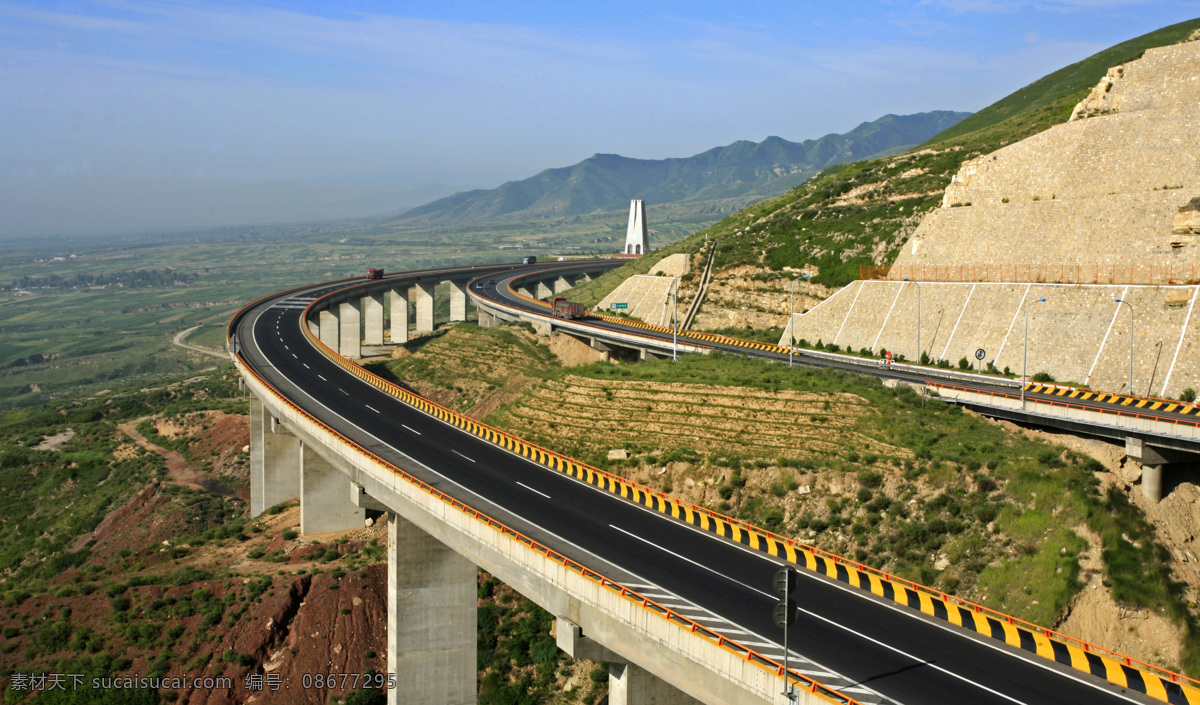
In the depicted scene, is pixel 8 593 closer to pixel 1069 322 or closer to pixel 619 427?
pixel 619 427

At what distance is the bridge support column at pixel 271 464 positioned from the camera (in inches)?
2552

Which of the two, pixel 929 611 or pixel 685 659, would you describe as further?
pixel 929 611

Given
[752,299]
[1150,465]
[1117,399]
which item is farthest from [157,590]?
[752,299]

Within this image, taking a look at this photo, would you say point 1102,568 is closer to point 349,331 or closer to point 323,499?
point 323,499

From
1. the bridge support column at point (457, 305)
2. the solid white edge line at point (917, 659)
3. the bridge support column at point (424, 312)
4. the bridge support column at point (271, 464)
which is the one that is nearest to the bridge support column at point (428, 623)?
the solid white edge line at point (917, 659)

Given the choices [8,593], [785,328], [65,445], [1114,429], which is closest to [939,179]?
[785,328]

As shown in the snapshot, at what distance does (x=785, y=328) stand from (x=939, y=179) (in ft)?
76.5

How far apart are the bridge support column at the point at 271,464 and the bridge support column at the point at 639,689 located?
4420 centimetres

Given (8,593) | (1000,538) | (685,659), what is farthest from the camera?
(8,593)

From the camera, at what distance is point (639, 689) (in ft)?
86.1

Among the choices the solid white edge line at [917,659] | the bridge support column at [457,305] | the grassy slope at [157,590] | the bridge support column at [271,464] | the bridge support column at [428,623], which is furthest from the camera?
the bridge support column at [457,305]

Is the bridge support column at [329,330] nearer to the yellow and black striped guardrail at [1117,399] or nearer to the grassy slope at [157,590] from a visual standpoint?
the grassy slope at [157,590]

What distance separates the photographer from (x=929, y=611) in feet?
86.2

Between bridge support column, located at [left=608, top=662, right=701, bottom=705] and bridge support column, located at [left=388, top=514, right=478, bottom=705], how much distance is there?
14318 millimetres
